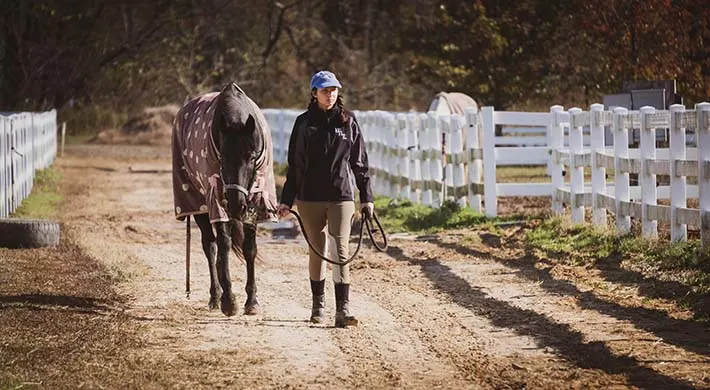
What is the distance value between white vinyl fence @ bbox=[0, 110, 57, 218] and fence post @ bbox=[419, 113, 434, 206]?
5.66m

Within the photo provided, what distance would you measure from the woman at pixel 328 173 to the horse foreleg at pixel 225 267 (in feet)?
2.39

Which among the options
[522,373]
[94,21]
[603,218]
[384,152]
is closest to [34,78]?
[94,21]

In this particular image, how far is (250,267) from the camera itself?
10.2m

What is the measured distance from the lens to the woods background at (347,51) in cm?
2261

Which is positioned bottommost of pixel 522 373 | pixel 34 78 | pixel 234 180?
pixel 522 373

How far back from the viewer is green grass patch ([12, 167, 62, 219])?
18.2 m

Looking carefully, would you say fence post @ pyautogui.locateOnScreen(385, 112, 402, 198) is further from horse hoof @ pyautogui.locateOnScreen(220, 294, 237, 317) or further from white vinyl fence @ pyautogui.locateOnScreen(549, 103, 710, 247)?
horse hoof @ pyautogui.locateOnScreen(220, 294, 237, 317)

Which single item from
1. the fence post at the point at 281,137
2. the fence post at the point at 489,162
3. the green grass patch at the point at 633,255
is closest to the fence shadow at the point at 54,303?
the green grass patch at the point at 633,255

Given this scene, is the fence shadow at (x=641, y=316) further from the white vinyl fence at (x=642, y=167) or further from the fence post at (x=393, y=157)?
the fence post at (x=393, y=157)

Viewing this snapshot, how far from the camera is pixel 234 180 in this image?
964 centimetres

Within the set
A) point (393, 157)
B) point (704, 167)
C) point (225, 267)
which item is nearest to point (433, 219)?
point (393, 157)

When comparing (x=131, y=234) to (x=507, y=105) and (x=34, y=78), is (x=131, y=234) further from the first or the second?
(x=34, y=78)

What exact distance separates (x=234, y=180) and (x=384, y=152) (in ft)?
38.9

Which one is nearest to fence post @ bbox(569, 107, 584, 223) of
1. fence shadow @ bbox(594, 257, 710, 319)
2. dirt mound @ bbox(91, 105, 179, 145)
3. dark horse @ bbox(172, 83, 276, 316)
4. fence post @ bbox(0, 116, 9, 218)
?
fence shadow @ bbox(594, 257, 710, 319)
